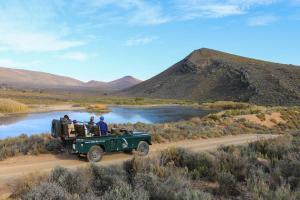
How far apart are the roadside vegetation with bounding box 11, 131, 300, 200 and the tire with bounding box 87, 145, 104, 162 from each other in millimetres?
2754

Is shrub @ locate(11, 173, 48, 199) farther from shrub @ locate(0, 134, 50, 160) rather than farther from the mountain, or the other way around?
the mountain

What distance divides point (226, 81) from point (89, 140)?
12134cm

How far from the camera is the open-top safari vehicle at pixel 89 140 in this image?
15414 millimetres

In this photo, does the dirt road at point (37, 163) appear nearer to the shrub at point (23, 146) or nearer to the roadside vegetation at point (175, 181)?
the shrub at point (23, 146)

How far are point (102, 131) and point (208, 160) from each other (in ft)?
15.9

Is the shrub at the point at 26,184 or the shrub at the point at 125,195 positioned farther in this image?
the shrub at the point at 26,184

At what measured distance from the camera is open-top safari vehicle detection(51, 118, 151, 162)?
15.4m

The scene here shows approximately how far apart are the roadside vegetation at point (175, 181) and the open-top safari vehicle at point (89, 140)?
280 cm

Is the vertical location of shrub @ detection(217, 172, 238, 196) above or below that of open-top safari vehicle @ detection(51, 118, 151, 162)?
below

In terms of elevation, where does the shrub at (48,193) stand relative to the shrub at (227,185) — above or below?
above

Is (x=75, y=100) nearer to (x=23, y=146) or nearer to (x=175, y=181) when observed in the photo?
(x=23, y=146)

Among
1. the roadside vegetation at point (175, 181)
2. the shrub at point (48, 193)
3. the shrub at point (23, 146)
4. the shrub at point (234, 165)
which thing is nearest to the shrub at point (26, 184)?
the roadside vegetation at point (175, 181)

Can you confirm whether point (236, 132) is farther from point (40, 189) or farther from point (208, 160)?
Answer: point (40, 189)

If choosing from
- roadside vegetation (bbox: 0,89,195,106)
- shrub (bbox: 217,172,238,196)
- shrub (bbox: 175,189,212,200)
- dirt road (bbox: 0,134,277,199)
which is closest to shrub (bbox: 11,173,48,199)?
dirt road (bbox: 0,134,277,199)
